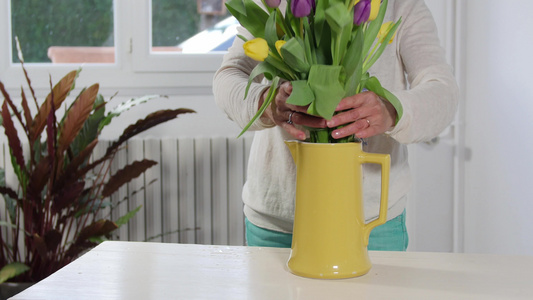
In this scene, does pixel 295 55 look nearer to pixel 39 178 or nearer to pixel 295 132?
pixel 295 132

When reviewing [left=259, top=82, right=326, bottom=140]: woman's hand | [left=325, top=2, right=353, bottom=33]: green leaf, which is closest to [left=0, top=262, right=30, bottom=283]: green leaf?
[left=259, top=82, right=326, bottom=140]: woman's hand

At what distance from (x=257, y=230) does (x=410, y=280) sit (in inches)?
20.7

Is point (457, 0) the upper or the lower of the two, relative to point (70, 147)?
upper

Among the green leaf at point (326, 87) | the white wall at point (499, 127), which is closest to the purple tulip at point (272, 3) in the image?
the green leaf at point (326, 87)

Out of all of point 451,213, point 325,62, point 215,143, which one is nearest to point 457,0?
point 451,213

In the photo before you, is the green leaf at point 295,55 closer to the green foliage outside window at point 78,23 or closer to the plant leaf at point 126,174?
the plant leaf at point 126,174

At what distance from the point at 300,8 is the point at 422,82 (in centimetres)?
43

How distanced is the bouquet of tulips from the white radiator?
1.75 metres

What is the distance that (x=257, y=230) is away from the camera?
1388 mm

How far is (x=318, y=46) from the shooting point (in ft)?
2.91

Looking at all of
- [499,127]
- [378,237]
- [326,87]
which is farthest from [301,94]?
[499,127]

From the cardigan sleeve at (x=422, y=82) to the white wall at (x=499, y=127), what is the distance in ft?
2.34

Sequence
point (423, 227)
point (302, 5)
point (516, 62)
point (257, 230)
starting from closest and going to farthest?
point (302, 5)
point (257, 230)
point (516, 62)
point (423, 227)

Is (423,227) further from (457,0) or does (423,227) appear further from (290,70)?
(290,70)
